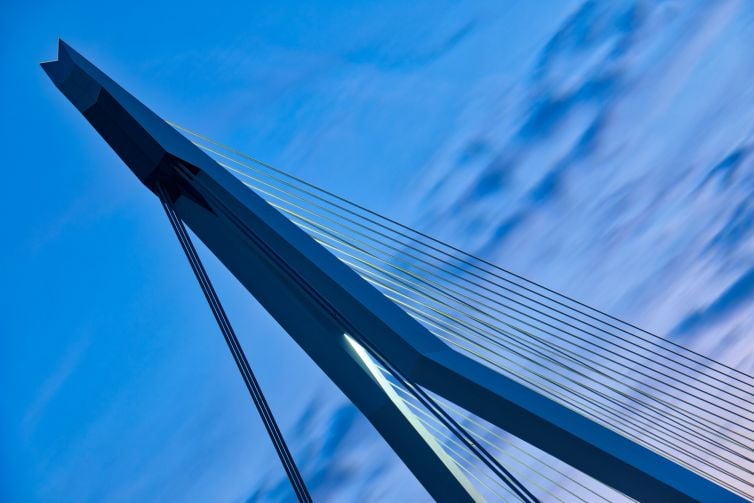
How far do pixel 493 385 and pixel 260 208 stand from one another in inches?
148

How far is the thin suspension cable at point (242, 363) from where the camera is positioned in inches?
424

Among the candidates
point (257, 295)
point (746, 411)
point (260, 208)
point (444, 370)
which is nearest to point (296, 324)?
point (257, 295)

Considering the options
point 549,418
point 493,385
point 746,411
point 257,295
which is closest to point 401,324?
point 493,385

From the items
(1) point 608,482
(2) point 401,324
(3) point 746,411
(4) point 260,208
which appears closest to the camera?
(1) point 608,482

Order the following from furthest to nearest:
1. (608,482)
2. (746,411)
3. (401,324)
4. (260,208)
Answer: (260,208)
(746,411)
(401,324)
(608,482)

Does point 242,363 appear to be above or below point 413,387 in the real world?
above

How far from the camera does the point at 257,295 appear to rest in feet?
38.3

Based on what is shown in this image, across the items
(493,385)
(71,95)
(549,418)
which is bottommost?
→ (549,418)

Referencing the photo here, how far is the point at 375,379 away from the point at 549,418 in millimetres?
2737

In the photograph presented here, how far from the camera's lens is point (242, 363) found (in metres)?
11.5

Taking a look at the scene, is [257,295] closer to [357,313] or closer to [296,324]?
[296,324]

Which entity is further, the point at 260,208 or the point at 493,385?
the point at 260,208

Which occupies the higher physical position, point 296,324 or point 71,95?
point 71,95

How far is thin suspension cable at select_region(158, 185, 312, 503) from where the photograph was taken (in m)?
10.8
